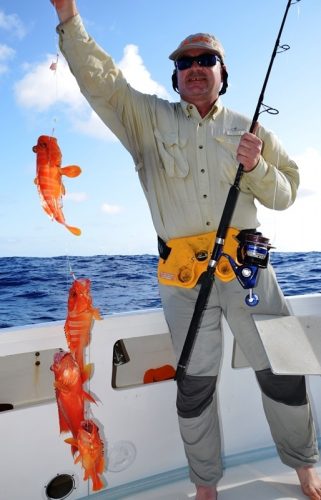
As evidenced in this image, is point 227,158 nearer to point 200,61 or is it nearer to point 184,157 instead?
point 184,157

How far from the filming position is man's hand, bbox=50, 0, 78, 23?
2.52 m

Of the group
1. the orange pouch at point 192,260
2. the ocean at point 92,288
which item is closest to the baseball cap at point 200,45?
the orange pouch at point 192,260

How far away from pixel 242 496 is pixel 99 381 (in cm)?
122

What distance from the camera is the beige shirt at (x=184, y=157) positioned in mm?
2818

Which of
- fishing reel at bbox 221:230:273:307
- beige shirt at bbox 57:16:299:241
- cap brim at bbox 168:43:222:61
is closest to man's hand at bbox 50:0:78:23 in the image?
beige shirt at bbox 57:16:299:241

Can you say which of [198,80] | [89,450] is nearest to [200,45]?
[198,80]

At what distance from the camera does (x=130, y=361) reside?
3576mm

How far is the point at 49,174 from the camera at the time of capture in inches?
89.0

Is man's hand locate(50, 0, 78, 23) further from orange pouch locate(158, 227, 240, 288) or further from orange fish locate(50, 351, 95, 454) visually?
orange fish locate(50, 351, 95, 454)

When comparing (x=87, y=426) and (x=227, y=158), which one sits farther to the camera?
(x=227, y=158)

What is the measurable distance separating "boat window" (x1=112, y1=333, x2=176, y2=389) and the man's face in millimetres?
1849

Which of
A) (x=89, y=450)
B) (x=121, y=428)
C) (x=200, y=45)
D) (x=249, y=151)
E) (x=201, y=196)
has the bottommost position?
(x=121, y=428)

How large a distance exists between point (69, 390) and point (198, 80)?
2.12m

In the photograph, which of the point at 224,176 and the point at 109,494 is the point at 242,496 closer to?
the point at 109,494
